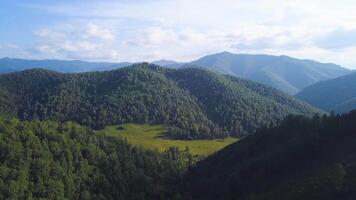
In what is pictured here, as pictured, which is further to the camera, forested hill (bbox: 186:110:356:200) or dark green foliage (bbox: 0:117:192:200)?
dark green foliage (bbox: 0:117:192:200)

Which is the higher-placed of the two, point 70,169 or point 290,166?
point 290,166

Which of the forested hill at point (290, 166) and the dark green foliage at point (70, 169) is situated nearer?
the forested hill at point (290, 166)

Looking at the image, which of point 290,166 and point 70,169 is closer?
point 290,166

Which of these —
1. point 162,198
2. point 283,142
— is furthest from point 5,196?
point 283,142

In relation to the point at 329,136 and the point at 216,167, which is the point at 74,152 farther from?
the point at 329,136
